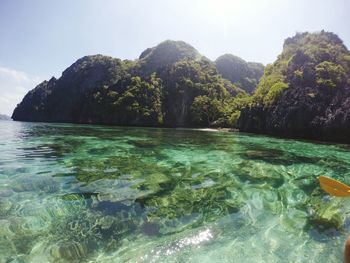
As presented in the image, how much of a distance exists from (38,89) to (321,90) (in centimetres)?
15502

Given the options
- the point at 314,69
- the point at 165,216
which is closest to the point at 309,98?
the point at 314,69

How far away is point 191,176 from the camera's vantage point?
907 centimetres

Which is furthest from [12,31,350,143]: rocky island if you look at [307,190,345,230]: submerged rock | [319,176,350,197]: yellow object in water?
[319,176,350,197]: yellow object in water

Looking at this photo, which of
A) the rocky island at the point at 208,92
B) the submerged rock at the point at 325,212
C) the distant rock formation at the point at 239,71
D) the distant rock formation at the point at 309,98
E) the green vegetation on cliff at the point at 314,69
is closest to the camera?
the submerged rock at the point at 325,212

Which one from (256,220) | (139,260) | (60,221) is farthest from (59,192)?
(256,220)

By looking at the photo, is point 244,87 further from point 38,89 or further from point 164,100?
point 38,89

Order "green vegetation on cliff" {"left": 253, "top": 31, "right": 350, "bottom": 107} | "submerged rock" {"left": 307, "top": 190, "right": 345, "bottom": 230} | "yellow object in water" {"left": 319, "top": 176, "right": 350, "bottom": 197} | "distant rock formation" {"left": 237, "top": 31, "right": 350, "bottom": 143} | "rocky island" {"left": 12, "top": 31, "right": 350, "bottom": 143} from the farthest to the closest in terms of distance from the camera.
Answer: "green vegetation on cliff" {"left": 253, "top": 31, "right": 350, "bottom": 107} < "rocky island" {"left": 12, "top": 31, "right": 350, "bottom": 143} < "distant rock formation" {"left": 237, "top": 31, "right": 350, "bottom": 143} < "submerged rock" {"left": 307, "top": 190, "right": 345, "bottom": 230} < "yellow object in water" {"left": 319, "top": 176, "right": 350, "bottom": 197}

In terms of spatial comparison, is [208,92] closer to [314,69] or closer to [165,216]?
[314,69]

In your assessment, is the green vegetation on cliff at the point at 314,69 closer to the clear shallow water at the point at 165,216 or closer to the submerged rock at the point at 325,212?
the clear shallow water at the point at 165,216

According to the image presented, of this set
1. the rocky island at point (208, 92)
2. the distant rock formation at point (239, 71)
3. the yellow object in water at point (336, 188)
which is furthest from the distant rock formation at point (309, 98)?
the distant rock formation at point (239, 71)

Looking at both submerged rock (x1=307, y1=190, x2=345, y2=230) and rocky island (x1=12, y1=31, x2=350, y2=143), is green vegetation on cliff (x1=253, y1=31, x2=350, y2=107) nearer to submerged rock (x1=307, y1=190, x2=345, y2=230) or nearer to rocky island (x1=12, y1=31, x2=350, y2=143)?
rocky island (x1=12, y1=31, x2=350, y2=143)

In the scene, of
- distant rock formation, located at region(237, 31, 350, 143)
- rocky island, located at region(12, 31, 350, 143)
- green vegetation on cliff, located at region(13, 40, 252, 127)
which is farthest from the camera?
green vegetation on cliff, located at region(13, 40, 252, 127)

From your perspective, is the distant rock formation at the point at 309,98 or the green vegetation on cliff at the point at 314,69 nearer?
the distant rock formation at the point at 309,98

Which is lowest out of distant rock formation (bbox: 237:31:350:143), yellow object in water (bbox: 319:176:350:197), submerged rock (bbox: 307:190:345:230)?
submerged rock (bbox: 307:190:345:230)
